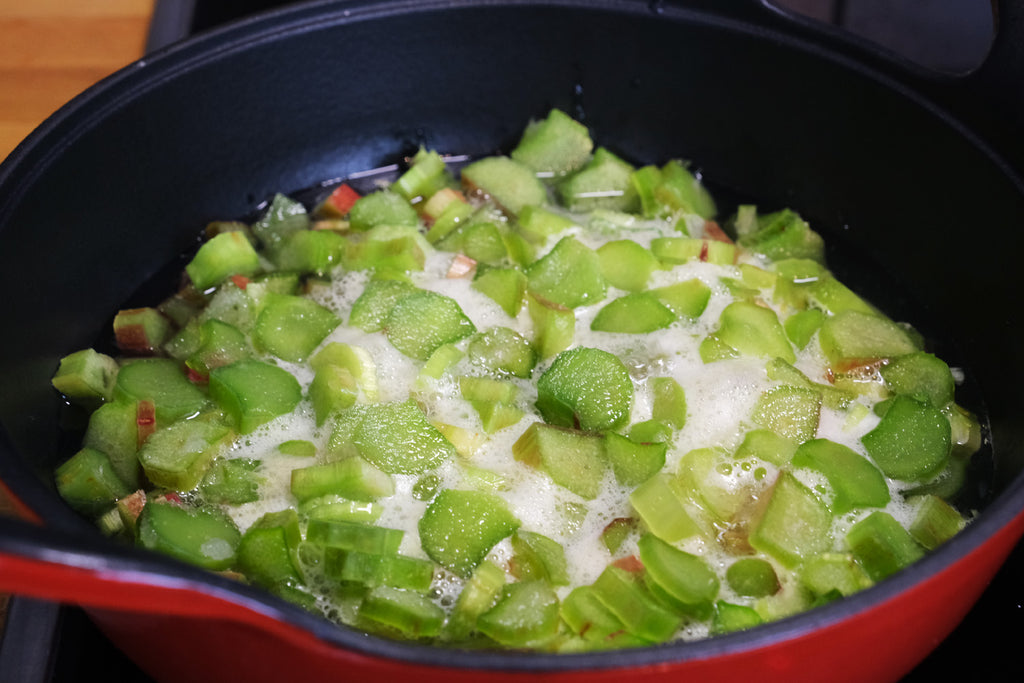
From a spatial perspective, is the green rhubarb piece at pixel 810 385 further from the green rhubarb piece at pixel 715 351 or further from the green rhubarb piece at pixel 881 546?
the green rhubarb piece at pixel 881 546

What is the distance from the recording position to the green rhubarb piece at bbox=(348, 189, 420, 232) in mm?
1342

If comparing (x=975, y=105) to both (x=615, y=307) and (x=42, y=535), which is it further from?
(x=42, y=535)

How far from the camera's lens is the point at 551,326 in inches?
44.6

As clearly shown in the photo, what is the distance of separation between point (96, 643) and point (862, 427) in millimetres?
927

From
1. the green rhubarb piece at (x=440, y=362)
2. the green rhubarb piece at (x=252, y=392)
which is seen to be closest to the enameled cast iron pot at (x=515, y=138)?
the green rhubarb piece at (x=252, y=392)

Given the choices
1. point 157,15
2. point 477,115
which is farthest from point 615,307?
point 157,15

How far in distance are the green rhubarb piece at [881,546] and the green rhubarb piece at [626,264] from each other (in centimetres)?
46

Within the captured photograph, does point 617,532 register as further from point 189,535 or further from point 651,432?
point 189,535

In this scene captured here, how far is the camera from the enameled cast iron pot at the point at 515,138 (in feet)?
3.36

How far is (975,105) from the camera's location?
3.56 ft

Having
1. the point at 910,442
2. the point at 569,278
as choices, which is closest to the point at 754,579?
the point at 910,442

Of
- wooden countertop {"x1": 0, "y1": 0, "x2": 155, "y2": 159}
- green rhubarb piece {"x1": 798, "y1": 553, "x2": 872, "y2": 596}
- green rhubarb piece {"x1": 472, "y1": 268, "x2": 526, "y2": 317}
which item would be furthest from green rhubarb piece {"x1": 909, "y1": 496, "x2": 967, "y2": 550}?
wooden countertop {"x1": 0, "y1": 0, "x2": 155, "y2": 159}

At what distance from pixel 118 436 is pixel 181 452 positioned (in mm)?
98

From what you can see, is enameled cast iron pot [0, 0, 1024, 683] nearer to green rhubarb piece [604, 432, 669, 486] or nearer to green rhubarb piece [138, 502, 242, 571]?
green rhubarb piece [138, 502, 242, 571]
